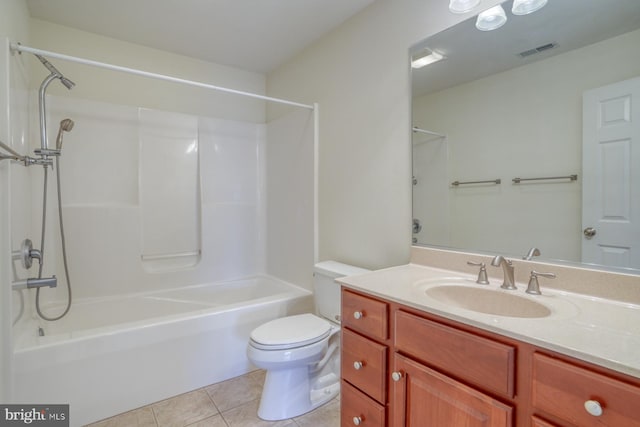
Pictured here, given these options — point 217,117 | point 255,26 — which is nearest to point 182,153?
point 217,117

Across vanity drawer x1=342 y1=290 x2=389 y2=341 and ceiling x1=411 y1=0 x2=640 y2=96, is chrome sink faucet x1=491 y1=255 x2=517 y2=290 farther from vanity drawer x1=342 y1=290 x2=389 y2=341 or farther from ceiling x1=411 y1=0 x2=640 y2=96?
ceiling x1=411 y1=0 x2=640 y2=96

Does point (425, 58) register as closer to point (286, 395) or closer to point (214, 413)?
point (286, 395)

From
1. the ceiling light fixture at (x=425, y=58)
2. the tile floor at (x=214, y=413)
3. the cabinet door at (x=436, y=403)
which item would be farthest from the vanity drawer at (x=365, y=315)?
the ceiling light fixture at (x=425, y=58)

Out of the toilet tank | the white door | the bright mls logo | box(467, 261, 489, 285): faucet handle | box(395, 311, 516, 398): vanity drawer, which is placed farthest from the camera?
the toilet tank

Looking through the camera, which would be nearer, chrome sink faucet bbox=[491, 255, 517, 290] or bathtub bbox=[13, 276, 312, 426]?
chrome sink faucet bbox=[491, 255, 517, 290]

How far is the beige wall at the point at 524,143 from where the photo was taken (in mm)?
1133

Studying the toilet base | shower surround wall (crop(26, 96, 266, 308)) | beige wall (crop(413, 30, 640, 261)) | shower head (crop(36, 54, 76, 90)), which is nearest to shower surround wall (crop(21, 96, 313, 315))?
shower surround wall (crop(26, 96, 266, 308))

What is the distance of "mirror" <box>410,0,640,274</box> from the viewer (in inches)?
41.9

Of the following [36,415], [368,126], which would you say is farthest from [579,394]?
[36,415]

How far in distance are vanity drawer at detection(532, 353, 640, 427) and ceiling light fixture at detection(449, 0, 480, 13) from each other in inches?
56.2

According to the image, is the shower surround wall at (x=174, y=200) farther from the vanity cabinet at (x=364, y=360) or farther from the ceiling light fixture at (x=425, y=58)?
the vanity cabinet at (x=364, y=360)

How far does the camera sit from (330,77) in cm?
221

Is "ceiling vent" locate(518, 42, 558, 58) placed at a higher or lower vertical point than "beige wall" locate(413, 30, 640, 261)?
higher

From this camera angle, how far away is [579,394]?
0.68 m
